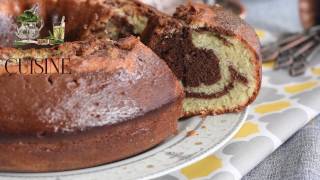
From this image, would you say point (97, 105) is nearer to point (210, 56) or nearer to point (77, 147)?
point (77, 147)

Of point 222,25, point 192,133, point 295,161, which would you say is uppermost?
point 222,25

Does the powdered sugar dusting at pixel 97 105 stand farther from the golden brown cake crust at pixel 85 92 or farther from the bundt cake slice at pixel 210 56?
the bundt cake slice at pixel 210 56

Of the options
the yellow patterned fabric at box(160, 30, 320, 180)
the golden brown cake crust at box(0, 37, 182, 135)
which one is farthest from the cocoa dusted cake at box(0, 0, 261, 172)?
the yellow patterned fabric at box(160, 30, 320, 180)

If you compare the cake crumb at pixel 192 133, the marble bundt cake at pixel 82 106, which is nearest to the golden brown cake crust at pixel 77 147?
the marble bundt cake at pixel 82 106

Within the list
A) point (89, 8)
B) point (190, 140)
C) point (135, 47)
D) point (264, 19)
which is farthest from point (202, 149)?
point (264, 19)

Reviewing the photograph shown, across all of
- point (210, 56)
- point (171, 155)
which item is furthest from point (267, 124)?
point (171, 155)

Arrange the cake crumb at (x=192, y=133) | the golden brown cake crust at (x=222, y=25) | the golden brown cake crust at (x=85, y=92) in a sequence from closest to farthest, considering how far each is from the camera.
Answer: the golden brown cake crust at (x=85, y=92) < the cake crumb at (x=192, y=133) < the golden brown cake crust at (x=222, y=25)
